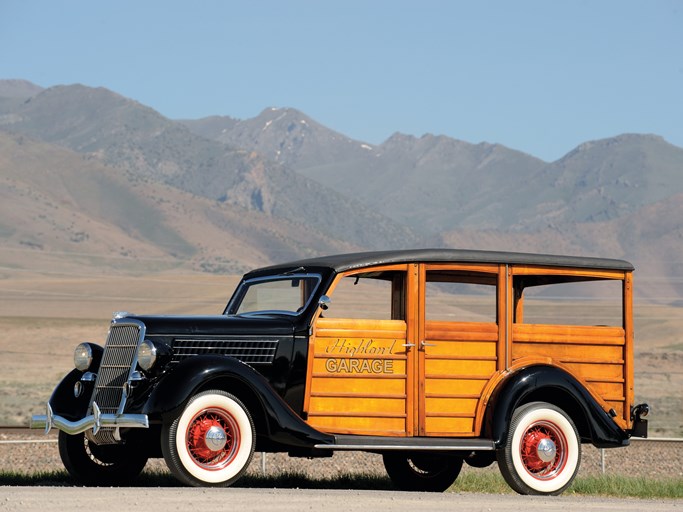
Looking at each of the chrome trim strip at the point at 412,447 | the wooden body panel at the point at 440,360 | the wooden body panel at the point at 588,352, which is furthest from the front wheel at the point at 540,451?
the wooden body panel at the point at 588,352

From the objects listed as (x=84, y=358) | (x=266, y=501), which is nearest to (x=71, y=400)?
(x=84, y=358)

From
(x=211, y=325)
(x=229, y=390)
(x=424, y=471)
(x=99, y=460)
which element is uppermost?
(x=211, y=325)

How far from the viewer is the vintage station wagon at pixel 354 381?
10812mm

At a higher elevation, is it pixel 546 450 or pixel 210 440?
pixel 210 440

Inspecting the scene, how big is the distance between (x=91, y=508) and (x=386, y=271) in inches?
160

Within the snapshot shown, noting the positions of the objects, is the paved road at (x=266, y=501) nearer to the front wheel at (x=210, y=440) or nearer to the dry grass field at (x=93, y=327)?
the front wheel at (x=210, y=440)

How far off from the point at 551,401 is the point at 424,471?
1.86m

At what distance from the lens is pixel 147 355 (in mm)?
10758

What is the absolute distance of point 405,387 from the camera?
38.3ft

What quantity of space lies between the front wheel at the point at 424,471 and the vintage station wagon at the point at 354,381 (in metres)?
1.19

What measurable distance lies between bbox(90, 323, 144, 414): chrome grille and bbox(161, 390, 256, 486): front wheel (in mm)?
635

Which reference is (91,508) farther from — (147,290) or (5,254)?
(5,254)

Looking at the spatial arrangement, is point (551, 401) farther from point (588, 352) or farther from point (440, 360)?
point (440, 360)

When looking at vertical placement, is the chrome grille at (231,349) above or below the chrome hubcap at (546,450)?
above
